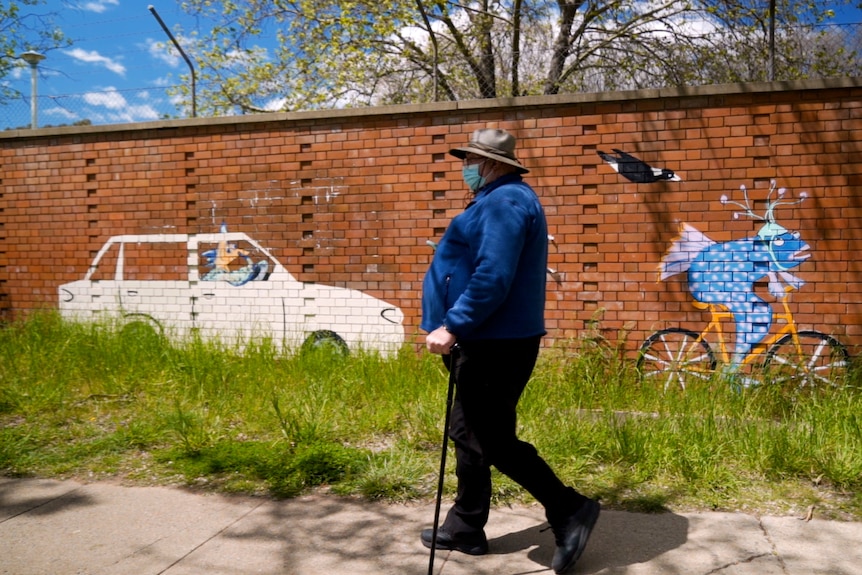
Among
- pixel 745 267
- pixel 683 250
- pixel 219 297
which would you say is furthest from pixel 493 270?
pixel 219 297

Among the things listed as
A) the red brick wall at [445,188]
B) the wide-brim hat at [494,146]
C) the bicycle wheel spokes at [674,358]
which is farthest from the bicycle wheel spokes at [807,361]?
the wide-brim hat at [494,146]

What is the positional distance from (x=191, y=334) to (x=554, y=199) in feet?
12.6

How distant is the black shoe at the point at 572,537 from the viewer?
121 inches

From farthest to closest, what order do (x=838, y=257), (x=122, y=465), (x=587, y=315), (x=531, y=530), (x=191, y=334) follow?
1. (x=191, y=334)
2. (x=587, y=315)
3. (x=838, y=257)
4. (x=122, y=465)
5. (x=531, y=530)

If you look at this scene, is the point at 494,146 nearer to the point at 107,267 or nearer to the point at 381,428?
the point at 381,428

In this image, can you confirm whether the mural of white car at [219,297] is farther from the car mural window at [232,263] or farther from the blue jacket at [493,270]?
the blue jacket at [493,270]

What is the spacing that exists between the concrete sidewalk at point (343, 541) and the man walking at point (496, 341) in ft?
0.95

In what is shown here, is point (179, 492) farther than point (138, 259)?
No

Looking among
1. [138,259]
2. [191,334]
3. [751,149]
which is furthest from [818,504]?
[138,259]

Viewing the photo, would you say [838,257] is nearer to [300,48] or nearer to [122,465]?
[122,465]

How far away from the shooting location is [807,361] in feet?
18.9

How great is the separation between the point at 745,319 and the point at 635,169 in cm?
152

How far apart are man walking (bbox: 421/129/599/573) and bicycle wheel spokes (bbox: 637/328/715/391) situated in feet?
9.74

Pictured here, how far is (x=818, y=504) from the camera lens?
374cm
